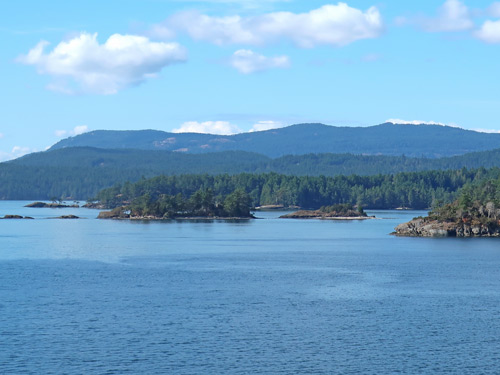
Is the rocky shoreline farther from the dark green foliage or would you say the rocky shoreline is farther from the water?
the water

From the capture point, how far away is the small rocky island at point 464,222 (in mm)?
139875

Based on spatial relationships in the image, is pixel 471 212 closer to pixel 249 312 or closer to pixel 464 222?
pixel 464 222

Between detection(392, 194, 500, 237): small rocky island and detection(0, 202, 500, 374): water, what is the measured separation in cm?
2849

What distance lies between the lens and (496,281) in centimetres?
7919

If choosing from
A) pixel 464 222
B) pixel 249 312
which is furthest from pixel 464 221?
pixel 249 312

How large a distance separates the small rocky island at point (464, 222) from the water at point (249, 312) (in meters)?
28.5

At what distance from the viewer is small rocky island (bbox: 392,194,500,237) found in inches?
5507

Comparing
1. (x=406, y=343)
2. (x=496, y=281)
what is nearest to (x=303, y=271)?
(x=496, y=281)

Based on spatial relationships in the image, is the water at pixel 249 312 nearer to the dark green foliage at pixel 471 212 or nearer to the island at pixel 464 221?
the island at pixel 464 221

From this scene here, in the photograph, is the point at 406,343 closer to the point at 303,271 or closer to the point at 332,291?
the point at 332,291

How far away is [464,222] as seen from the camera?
461ft

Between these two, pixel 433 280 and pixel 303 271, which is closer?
pixel 433 280

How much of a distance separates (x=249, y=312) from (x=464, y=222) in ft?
293

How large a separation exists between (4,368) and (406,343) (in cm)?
2508
